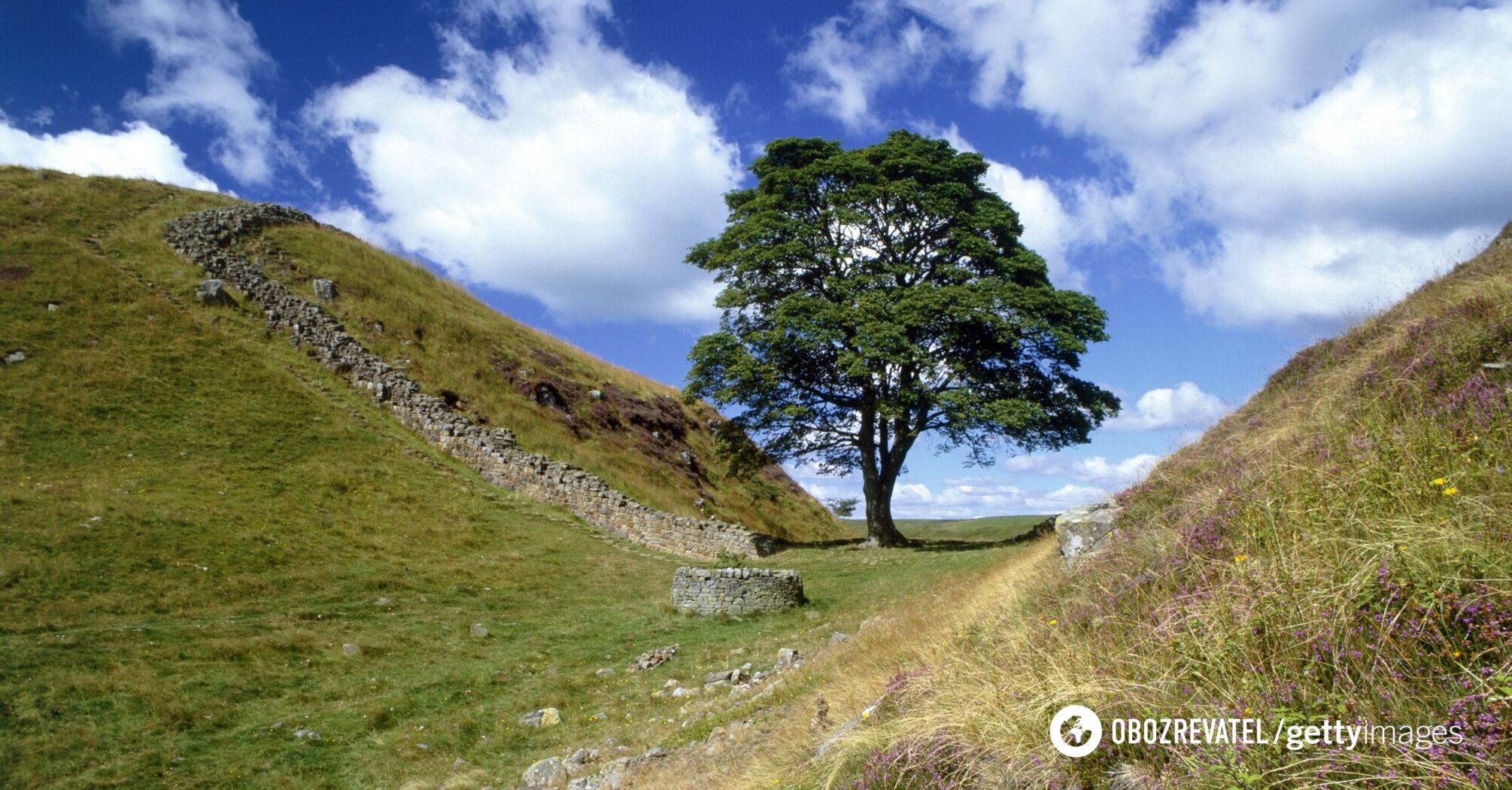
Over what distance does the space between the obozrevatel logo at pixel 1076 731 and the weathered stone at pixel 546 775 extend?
255 inches

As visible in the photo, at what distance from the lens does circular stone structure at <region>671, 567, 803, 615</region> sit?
1714cm

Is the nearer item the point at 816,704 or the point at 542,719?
the point at 816,704

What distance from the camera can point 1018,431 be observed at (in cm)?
2606

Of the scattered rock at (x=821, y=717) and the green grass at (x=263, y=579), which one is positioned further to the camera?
the green grass at (x=263, y=579)

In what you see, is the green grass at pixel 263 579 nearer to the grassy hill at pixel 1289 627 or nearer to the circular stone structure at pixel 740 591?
the circular stone structure at pixel 740 591

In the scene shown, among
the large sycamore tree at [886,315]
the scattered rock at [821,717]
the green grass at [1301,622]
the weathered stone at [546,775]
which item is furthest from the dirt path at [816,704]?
the large sycamore tree at [886,315]

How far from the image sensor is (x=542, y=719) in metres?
11.7

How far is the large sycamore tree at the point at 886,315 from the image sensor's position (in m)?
24.9

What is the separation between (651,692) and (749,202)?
2066 cm

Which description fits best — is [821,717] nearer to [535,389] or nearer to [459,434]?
[459,434]

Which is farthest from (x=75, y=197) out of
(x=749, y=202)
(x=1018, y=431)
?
(x=1018, y=431)

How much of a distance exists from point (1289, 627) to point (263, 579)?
62.0 feet

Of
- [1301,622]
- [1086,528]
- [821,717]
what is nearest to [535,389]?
[1086,528]

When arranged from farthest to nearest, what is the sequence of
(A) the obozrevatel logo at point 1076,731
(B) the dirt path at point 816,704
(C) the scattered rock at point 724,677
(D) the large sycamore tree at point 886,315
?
(D) the large sycamore tree at point 886,315
(C) the scattered rock at point 724,677
(B) the dirt path at point 816,704
(A) the obozrevatel logo at point 1076,731
